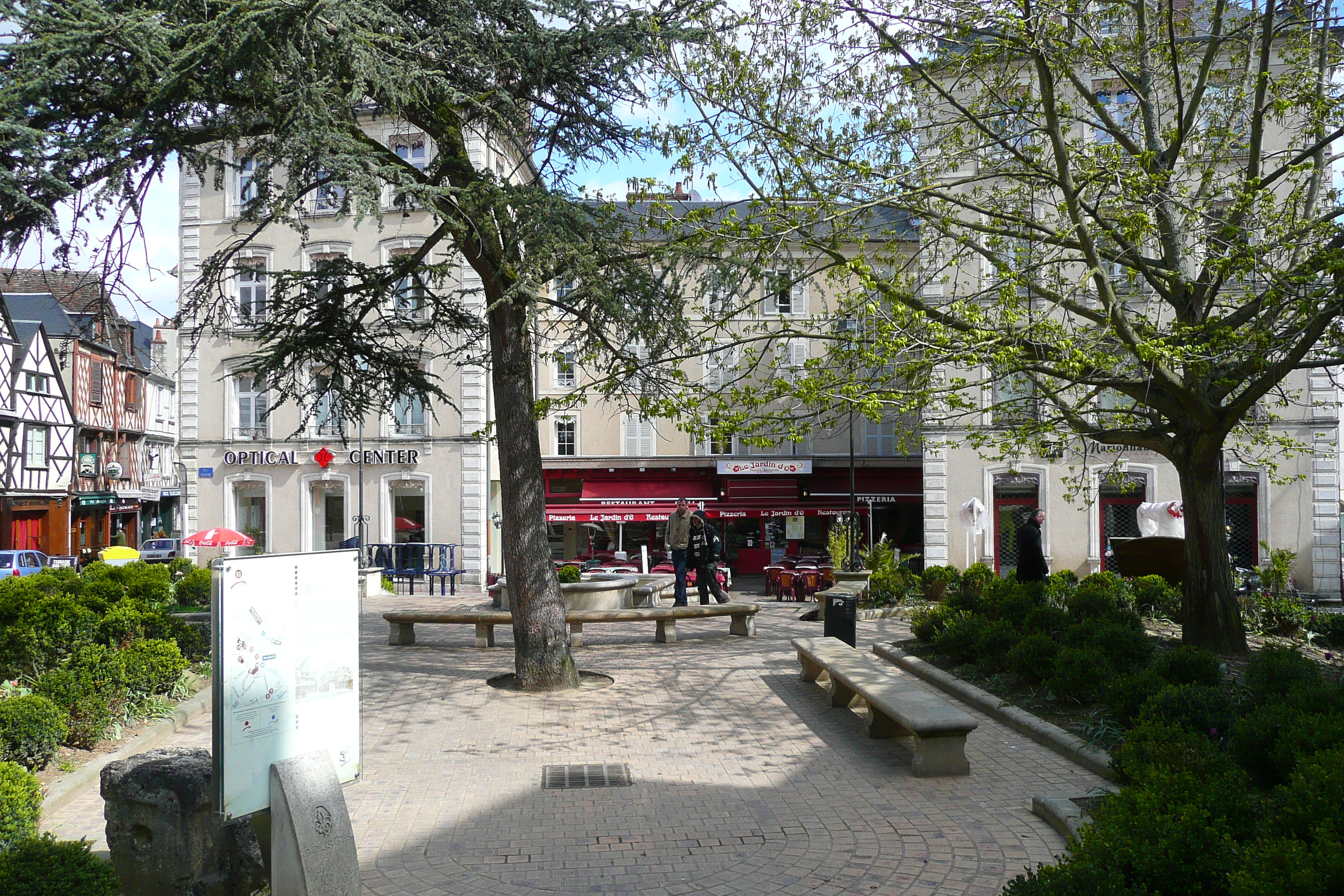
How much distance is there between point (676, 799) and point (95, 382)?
1699 inches

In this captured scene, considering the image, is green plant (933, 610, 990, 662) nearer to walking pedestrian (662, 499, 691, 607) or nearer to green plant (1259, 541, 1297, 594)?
walking pedestrian (662, 499, 691, 607)

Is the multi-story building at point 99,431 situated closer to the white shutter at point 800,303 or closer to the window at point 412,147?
the window at point 412,147

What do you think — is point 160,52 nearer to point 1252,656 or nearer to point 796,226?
point 796,226

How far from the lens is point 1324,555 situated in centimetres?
2475

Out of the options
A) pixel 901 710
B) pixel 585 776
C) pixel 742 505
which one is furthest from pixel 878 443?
pixel 585 776

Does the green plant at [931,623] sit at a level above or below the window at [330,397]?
below

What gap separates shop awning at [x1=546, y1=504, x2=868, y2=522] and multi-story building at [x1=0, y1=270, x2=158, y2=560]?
55.1 ft

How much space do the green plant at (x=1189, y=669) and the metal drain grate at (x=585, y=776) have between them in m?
4.12

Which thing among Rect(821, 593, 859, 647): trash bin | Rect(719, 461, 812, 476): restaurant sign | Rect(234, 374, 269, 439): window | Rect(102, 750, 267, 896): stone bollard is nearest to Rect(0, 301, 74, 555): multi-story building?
Rect(234, 374, 269, 439): window

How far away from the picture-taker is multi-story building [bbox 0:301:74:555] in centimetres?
3431

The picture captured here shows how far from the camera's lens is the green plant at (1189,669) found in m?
7.57

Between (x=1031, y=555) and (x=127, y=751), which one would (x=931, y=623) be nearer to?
(x=1031, y=555)

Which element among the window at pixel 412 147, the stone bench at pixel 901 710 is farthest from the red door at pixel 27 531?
the stone bench at pixel 901 710

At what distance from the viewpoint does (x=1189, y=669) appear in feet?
24.9
